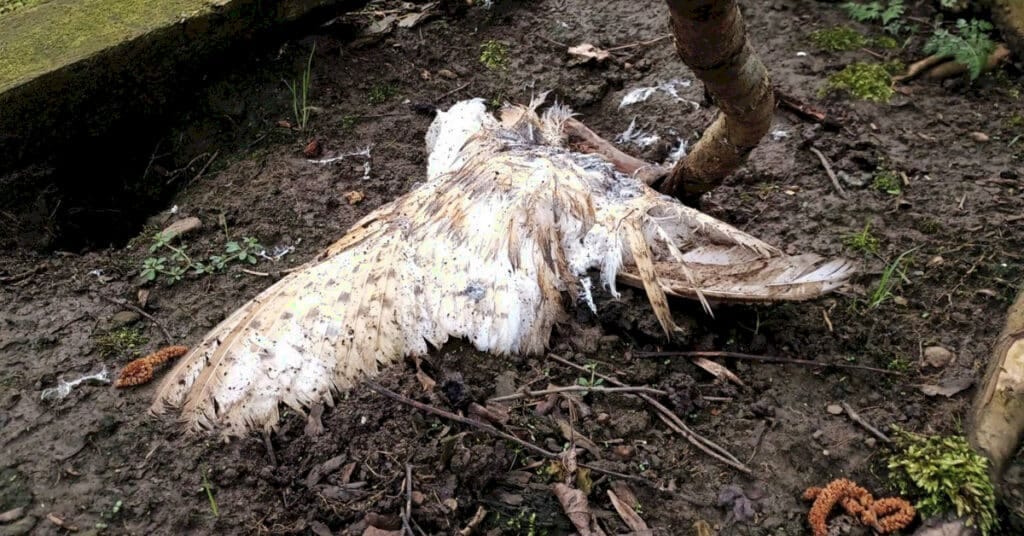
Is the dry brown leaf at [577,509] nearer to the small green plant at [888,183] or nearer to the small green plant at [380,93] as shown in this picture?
the small green plant at [888,183]

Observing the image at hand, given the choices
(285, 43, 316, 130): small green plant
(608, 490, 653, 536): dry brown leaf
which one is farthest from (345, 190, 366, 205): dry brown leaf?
(608, 490, 653, 536): dry brown leaf

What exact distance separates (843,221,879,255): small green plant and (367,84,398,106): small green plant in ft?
8.18

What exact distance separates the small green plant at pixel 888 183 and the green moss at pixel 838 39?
1075 millimetres

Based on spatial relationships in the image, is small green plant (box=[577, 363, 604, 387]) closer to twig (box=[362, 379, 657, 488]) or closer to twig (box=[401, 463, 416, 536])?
twig (box=[362, 379, 657, 488])

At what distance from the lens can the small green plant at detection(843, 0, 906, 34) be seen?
422 cm

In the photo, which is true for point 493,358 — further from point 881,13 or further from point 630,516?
point 881,13

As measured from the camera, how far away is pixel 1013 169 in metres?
3.41

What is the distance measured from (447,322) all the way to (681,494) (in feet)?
3.18

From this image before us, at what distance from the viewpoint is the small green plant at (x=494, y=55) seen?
4.43 m

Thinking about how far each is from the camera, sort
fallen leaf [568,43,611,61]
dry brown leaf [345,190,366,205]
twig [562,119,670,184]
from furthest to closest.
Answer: fallen leaf [568,43,611,61] < dry brown leaf [345,190,366,205] < twig [562,119,670,184]

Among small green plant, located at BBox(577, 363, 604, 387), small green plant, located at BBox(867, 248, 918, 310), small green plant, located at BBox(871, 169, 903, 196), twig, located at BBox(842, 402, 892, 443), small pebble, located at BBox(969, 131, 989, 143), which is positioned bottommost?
twig, located at BBox(842, 402, 892, 443)

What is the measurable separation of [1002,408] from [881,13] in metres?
2.80

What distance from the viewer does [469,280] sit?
2676mm

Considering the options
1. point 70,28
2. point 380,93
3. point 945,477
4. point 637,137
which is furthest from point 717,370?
point 70,28
